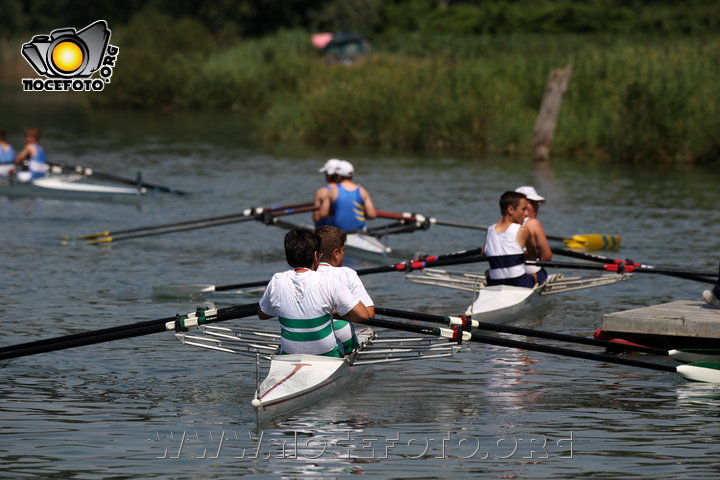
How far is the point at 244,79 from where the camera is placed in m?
56.4

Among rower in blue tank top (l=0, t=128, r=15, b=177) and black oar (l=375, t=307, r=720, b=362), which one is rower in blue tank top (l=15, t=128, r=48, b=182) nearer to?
rower in blue tank top (l=0, t=128, r=15, b=177)

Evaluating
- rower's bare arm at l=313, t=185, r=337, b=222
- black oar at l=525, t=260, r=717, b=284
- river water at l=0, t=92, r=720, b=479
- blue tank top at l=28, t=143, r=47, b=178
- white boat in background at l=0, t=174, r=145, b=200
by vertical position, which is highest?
blue tank top at l=28, t=143, r=47, b=178

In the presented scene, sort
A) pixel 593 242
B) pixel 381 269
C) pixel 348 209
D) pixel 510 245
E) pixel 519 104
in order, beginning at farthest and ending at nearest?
pixel 519 104
pixel 593 242
pixel 348 209
pixel 381 269
pixel 510 245

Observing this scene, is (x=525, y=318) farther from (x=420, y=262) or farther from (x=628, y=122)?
(x=628, y=122)

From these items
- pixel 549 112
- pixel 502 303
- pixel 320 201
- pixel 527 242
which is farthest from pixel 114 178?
pixel 502 303

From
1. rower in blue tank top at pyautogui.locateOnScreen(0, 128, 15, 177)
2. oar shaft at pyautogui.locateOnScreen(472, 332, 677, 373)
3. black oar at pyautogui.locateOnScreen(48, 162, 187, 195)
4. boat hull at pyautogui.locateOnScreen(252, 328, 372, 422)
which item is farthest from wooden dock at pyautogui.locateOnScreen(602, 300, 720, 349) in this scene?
rower in blue tank top at pyautogui.locateOnScreen(0, 128, 15, 177)

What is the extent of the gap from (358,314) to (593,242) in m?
9.66

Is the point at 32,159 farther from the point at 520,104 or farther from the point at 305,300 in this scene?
the point at 305,300

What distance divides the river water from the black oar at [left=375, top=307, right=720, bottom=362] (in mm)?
401

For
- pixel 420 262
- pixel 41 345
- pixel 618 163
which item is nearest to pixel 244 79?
pixel 618 163

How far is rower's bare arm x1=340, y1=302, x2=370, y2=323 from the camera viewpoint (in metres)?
10.6

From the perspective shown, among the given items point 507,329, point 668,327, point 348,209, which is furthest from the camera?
point 348,209

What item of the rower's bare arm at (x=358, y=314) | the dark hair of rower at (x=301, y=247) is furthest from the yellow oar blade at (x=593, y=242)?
the dark hair of rower at (x=301, y=247)

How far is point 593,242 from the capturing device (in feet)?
64.0
